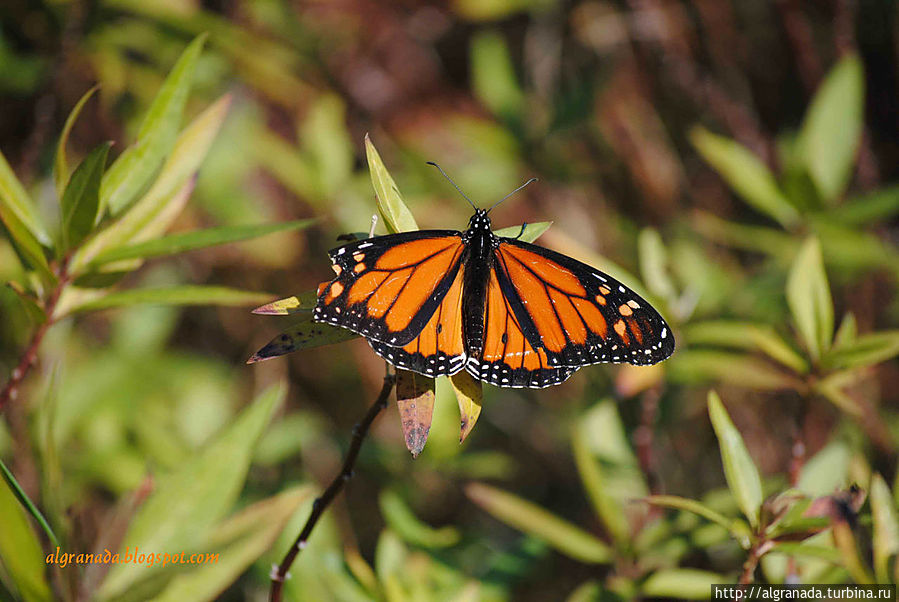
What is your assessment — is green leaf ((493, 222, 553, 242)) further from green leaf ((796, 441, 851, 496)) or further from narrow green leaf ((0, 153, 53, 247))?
green leaf ((796, 441, 851, 496))

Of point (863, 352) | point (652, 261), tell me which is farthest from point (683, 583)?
point (652, 261)

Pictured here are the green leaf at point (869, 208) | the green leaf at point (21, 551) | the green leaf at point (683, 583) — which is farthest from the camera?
the green leaf at point (869, 208)

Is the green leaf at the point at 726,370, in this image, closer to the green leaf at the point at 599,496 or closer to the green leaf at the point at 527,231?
the green leaf at the point at 599,496

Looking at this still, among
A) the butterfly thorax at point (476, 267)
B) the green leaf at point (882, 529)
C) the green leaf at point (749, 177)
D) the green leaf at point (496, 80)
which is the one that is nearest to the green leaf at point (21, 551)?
the butterfly thorax at point (476, 267)

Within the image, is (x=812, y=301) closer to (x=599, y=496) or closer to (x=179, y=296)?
(x=599, y=496)

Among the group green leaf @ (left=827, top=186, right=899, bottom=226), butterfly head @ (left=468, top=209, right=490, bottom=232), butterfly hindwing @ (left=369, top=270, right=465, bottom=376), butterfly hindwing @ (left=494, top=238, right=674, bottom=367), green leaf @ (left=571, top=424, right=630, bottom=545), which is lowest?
green leaf @ (left=571, top=424, right=630, bottom=545)

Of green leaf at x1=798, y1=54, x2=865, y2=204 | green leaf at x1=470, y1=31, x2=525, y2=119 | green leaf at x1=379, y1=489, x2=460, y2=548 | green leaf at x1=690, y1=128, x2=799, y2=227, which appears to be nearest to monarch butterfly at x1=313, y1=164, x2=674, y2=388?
green leaf at x1=379, y1=489, x2=460, y2=548
